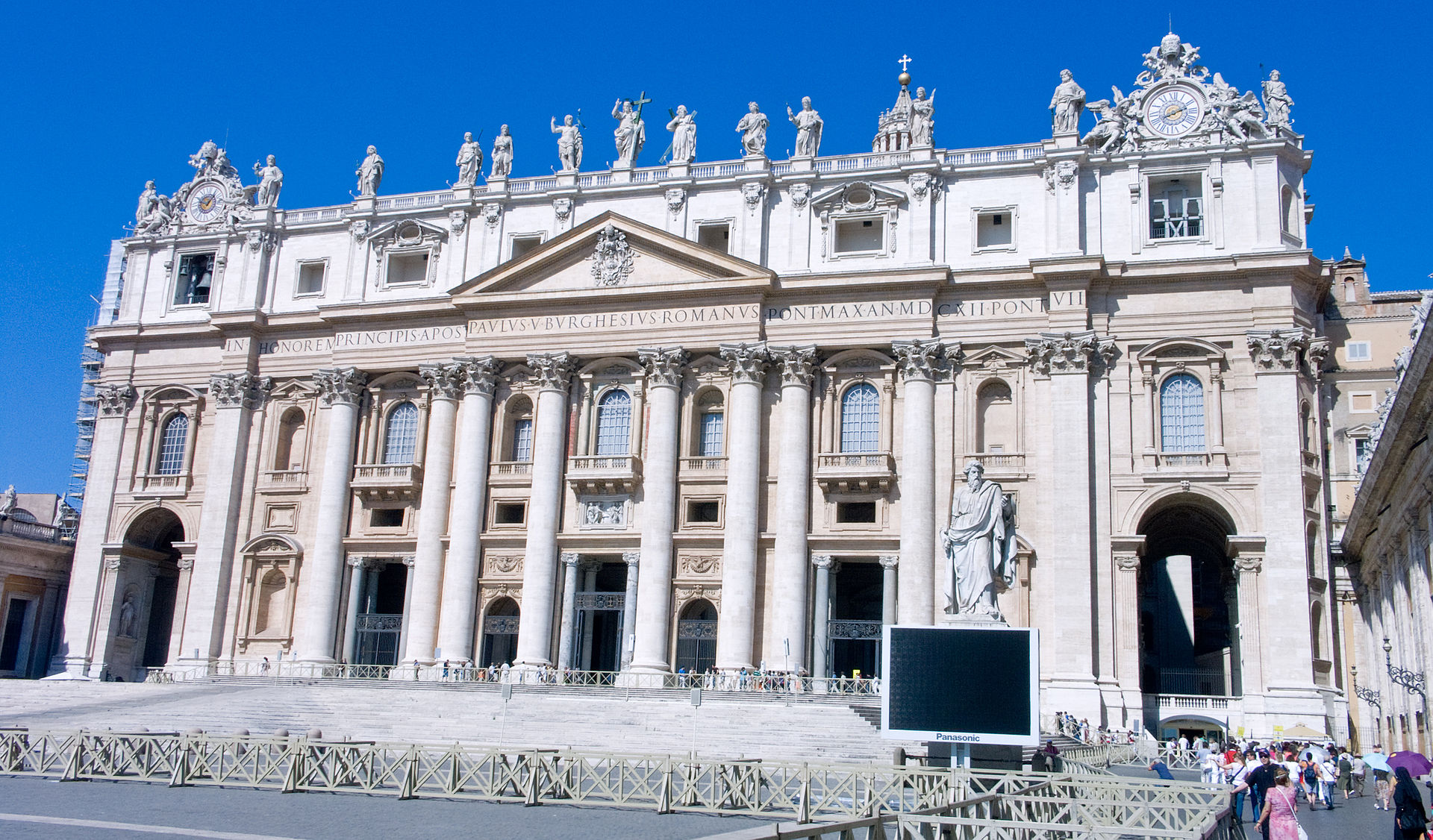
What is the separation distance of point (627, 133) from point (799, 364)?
40.9ft

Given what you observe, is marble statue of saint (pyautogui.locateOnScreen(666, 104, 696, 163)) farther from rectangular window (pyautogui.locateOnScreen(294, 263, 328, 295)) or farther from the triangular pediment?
rectangular window (pyautogui.locateOnScreen(294, 263, 328, 295))

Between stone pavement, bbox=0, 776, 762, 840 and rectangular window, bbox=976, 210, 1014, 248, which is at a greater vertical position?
rectangular window, bbox=976, 210, 1014, 248

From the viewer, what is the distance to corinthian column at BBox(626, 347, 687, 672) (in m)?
45.4

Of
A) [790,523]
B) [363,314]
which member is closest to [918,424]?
[790,523]

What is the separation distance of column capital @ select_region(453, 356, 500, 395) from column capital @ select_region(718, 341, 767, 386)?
8.98 meters

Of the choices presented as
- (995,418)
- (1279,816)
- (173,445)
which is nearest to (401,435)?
(173,445)

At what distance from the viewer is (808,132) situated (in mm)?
49438

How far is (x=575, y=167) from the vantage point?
5209 centimetres

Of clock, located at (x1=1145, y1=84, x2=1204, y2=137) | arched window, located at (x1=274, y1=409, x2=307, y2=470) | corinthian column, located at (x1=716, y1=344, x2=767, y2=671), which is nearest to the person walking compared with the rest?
corinthian column, located at (x1=716, y1=344, x2=767, y2=671)

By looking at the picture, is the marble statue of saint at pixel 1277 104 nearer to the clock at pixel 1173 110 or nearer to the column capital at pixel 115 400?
the clock at pixel 1173 110

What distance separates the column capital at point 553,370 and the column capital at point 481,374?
1.54 meters

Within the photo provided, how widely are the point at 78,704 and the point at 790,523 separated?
23.4 m

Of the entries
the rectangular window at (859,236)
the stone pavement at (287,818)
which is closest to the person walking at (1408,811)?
the stone pavement at (287,818)

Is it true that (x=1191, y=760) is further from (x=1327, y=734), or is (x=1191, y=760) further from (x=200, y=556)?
(x=200, y=556)
